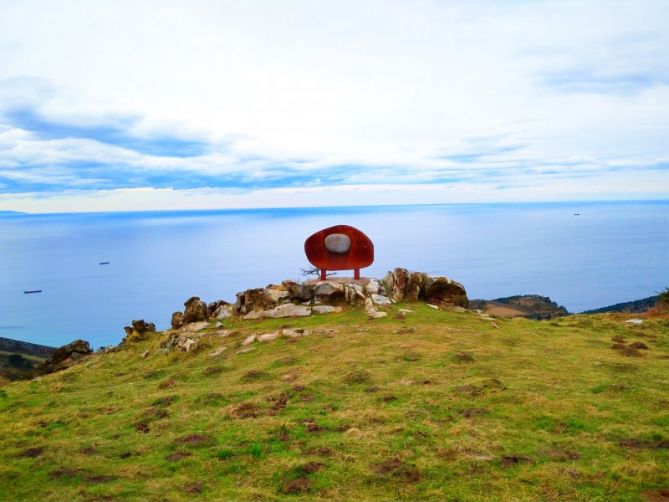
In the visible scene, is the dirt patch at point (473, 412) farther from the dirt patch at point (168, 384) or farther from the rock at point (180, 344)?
the rock at point (180, 344)

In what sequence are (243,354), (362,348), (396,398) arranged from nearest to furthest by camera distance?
(396,398), (362,348), (243,354)

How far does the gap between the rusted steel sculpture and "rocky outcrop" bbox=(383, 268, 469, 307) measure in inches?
127

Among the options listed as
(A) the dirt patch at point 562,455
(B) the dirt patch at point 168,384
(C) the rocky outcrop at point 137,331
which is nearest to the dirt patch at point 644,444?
(A) the dirt patch at point 562,455

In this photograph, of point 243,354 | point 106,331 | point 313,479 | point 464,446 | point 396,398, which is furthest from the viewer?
point 106,331

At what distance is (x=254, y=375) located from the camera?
20797mm

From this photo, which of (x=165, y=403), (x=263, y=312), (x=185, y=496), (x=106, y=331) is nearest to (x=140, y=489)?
(x=185, y=496)

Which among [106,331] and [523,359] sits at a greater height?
[523,359]

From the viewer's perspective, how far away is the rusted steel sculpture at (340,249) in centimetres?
3572

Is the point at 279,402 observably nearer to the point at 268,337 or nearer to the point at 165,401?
the point at 165,401

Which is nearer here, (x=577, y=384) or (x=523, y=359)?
(x=577, y=384)

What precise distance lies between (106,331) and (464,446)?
16814 centimetres

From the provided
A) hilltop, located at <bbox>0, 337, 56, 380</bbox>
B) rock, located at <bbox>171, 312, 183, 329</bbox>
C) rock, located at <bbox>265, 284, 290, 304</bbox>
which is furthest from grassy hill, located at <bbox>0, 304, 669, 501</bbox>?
hilltop, located at <bbox>0, 337, 56, 380</bbox>

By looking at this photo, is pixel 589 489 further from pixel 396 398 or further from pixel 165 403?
pixel 165 403

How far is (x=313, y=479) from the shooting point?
1110 cm
